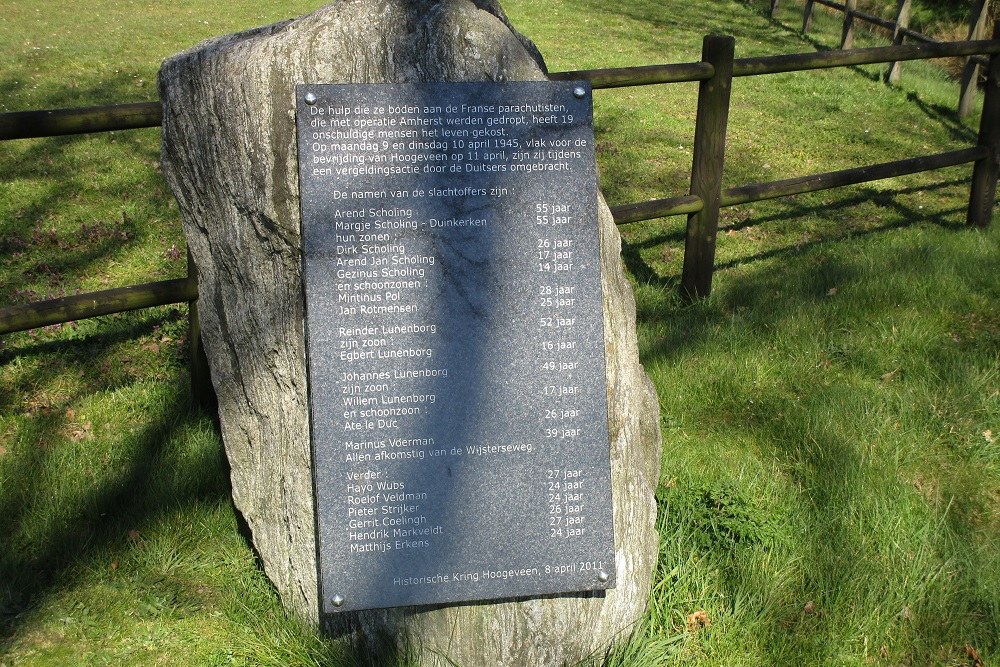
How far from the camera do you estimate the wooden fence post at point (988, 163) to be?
19.6 ft

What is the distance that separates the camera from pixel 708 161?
485 cm

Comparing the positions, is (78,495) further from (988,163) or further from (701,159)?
(988,163)

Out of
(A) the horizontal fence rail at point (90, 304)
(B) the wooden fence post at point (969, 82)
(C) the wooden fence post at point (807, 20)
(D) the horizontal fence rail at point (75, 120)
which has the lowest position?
(C) the wooden fence post at point (807, 20)

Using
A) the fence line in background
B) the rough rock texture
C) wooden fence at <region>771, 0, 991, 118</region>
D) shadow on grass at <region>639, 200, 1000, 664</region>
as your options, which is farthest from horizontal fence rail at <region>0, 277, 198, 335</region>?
wooden fence at <region>771, 0, 991, 118</region>

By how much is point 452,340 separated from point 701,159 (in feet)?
9.02

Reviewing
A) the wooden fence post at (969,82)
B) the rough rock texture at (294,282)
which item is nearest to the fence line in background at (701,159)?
the rough rock texture at (294,282)

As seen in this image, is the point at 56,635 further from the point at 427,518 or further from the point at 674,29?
the point at 674,29

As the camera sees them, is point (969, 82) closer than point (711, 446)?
No

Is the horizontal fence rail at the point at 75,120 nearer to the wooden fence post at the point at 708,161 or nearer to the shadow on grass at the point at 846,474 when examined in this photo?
the shadow on grass at the point at 846,474

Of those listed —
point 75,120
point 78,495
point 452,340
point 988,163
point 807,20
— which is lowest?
point 807,20

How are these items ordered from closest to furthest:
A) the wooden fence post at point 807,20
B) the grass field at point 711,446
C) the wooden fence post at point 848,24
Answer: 1. the grass field at point 711,446
2. the wooden fence post at point 848,24
3. the wooden fence post at point 807,20

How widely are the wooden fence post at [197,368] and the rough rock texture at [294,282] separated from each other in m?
0.93

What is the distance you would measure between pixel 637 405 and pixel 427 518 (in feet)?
2.53

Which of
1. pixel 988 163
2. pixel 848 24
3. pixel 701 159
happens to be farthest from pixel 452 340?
pixel 848 24
